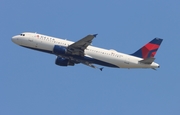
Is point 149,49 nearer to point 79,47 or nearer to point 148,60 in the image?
point 148,60

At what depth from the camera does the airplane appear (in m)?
87.3

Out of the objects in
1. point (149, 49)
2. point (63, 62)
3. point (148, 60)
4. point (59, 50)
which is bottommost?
point (63, 62)

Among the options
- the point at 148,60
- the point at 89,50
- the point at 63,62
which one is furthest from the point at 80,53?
the point at 148,60

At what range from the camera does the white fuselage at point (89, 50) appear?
289 ft

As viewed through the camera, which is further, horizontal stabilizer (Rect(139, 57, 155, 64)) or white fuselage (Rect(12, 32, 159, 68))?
white fuselage (Rect(12, 32, 159, 68))

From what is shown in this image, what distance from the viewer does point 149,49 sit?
94.6m

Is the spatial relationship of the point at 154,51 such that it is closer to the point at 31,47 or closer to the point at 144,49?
the point at 144,49

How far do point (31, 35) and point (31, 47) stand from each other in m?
2.58

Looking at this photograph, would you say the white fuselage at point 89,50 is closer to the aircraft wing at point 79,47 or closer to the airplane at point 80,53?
the airplane at point 80,53

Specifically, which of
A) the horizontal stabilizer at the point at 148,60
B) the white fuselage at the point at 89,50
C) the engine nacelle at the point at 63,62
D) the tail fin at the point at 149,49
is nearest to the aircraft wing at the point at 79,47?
the white fuselage at the point at 89,50

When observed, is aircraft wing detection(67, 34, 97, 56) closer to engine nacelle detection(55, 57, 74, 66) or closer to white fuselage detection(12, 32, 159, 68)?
white fuselage detection(12, 32, 159, 68)

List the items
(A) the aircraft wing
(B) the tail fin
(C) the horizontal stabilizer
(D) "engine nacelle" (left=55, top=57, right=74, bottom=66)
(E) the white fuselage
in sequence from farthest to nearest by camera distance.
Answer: (B) the tail fin, (D) "engine nacelle" (left=55, top=57, right=74, bottom=66), (E) the white fuselage, (C) the horizontal stabilizer, (A) the aircraft wing

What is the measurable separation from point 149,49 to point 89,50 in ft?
44.4

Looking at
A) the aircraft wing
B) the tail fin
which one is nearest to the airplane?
the aircraft wing
